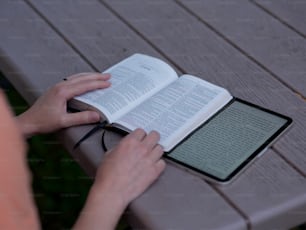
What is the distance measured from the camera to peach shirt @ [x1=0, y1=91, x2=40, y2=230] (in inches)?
26.6

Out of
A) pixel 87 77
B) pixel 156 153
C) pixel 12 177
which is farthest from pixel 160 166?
pixel 12 177

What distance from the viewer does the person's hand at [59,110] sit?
1.15 meters

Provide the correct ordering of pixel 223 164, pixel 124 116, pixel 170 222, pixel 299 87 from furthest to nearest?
pixel 299 87, pixel 124 116, pixel 223 164, pixel 170 222

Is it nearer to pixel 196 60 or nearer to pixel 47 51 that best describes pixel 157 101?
pixel 196 60

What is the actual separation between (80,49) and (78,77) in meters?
0.19

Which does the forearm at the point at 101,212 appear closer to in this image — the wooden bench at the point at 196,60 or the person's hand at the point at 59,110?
Result: the wooden bench at the point at 196,60

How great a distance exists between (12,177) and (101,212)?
309mm

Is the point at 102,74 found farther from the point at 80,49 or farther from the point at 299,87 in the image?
the point at 299,87

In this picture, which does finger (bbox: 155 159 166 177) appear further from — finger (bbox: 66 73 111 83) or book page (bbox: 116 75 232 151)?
finger (bbox: 66 73 111 83)

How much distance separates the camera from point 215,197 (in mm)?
992

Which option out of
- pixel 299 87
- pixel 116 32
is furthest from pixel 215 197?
pixel 116 32

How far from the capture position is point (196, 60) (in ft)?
4.40

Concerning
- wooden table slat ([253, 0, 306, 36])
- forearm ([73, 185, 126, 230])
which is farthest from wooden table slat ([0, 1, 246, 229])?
wooden table slat ([253, 0, 306, 36])

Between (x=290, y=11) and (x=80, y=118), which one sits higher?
(x=290, y=11)
